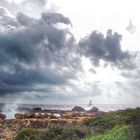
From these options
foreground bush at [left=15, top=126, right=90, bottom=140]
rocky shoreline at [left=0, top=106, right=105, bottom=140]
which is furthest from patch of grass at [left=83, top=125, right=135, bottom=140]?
rocky shoreline at [left=0, top=106, right=105, bottom=140]

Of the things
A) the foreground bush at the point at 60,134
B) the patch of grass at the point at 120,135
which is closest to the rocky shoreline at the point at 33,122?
the foreground bush at the point at 60,134

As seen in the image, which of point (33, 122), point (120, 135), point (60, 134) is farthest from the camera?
point (33, 122)

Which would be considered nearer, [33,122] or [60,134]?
[60,134]

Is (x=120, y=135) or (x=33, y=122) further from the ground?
(x=33, y=122)

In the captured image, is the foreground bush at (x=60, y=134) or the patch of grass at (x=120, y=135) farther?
the foreground bush at (x=60, y=134)

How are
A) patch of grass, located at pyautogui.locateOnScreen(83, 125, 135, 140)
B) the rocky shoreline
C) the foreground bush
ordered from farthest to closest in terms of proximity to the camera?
1. the rocky shoreline
2. the foreground bush
3. patch of grass, located at pyautogui.locateOnScreen(83, 125, 135, 140)

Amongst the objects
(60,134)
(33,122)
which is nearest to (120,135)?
(60,134)

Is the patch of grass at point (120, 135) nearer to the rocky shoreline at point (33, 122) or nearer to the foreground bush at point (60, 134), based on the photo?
the foreground bush at point (60, 134)

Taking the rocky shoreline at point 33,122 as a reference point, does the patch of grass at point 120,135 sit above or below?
below

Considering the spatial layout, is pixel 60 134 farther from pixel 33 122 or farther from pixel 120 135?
pixel 33 122

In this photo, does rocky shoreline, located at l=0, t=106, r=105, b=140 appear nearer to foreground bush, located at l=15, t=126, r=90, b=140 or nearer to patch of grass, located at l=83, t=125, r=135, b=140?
foreground bush, located at l=15, t=126, r=90, b=140

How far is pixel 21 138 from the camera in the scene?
25.5 m

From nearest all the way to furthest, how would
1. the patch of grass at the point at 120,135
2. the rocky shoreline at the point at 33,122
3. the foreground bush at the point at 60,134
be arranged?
1. the patch of grass at the point at 120,135
2. the foreground bush at the point at 60,134
3. the rocky shoreline at the point at 33,122

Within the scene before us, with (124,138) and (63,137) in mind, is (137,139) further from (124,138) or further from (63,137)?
(63,137)
